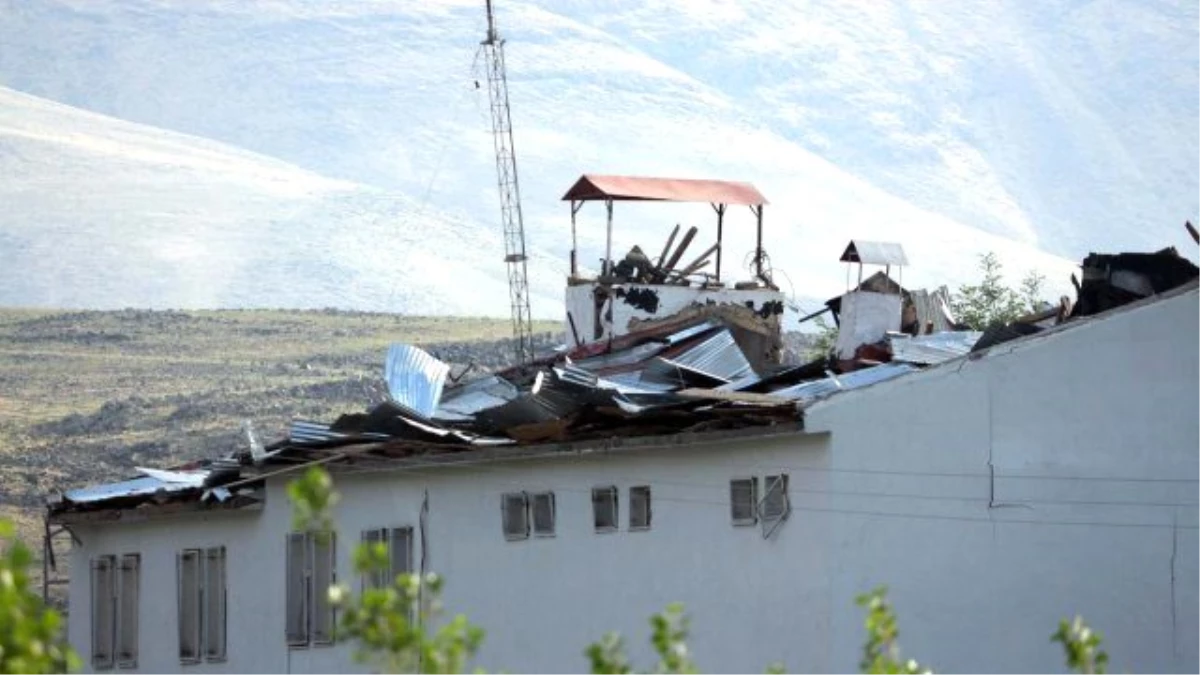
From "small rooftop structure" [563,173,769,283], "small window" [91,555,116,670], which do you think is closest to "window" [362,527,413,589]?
"small window" [91,555,116,670]

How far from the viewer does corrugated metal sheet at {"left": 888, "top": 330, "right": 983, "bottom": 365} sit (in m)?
38.6

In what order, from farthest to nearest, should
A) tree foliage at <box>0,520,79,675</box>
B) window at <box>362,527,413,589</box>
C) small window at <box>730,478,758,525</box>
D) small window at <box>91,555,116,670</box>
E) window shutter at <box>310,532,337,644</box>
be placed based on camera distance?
Answer: small window at <box>91,555,116,670</box>
window shutter at <box>310,532,337,644</box>
window at <box>362,527,413,589</box>
small window at <box>730,478,758,525</box>
tree foliage at <box>0,520,79,675</box>

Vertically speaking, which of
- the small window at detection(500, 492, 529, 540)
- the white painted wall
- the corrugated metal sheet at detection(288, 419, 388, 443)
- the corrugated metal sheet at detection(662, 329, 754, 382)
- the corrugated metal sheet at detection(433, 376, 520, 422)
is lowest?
the small window at detection(500, 492, 529, 540)

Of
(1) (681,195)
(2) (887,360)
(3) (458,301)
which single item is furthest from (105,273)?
(2) (887,360)

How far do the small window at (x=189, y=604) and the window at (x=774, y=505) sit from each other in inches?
410

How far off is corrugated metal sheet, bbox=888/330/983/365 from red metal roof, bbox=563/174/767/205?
8077 millimetres

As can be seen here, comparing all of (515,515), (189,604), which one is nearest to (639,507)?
(515,515)

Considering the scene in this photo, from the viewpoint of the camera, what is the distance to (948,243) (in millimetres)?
185000

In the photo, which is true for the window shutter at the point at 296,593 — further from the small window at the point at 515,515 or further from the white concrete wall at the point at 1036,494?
the white concrete wall at the point at 1036,494

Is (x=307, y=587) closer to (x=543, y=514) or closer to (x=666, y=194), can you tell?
(x=543, y=514)

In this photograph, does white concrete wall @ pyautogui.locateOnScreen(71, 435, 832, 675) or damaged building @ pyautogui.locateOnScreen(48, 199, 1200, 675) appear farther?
white concrete wall @ pyautogui.locateOnScreen(71, 435, 832, 675)

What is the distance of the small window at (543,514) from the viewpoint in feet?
122

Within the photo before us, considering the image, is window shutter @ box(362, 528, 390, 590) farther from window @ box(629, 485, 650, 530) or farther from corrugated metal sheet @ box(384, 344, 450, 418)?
window @ box(629, 485, 650, 530)

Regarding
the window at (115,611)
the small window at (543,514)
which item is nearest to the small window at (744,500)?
the small window at (543,514)
